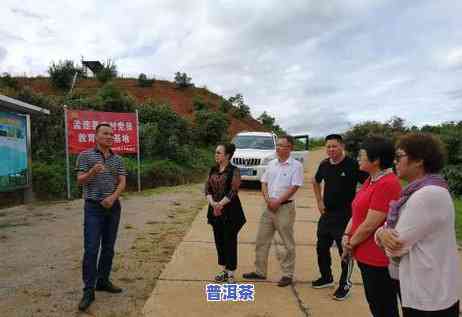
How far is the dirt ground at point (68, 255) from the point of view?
3.91 metres

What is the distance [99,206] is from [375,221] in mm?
2587

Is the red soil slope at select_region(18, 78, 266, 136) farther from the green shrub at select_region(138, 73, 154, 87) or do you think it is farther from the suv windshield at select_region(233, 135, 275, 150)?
the suv windshield at select_region(233, 135, 275, 150)

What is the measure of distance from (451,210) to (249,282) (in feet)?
9.96

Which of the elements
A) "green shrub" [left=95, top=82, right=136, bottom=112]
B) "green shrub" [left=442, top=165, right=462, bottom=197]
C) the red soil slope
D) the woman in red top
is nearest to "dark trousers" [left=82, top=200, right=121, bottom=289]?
the woman in red top

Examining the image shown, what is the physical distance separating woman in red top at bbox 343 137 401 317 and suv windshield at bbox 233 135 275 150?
10201 millimetres

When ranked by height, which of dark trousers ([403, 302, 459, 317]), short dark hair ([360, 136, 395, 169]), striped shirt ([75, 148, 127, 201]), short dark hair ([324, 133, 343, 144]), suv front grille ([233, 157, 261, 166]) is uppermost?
short dark hair ([324, 133, 343, 144])

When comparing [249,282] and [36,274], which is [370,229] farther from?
[36,274]

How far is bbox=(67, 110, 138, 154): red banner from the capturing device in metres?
11.2

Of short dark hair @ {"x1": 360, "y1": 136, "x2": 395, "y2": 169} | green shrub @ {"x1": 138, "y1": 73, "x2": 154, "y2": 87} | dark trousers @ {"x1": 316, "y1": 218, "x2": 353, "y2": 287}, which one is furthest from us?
green shrub @ {"x1": 138, "y1": 73, "x2": 154, "y2": 87}

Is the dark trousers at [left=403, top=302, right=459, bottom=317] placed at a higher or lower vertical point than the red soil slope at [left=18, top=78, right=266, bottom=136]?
lower

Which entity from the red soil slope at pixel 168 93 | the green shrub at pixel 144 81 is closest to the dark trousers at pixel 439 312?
the red soil slope at pixel 168 93

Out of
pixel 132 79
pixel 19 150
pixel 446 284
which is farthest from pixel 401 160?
pixel 132 79

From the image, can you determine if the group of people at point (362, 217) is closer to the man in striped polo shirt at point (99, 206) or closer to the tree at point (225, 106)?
the man in striped polo shirt at point (99, 206)

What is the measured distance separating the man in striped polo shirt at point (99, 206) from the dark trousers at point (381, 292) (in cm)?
249
